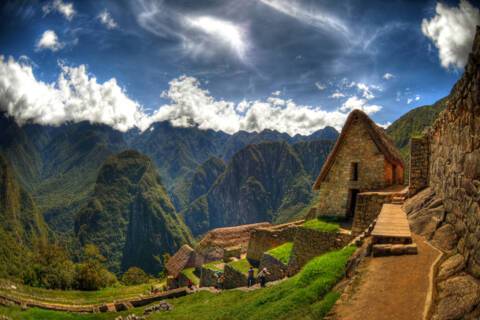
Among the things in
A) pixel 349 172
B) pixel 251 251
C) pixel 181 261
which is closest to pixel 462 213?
pixel 349 172

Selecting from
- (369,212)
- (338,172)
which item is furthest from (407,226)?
(338,172)

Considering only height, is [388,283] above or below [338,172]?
below

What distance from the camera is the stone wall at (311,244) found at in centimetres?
1316

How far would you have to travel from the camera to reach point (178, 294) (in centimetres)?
2230

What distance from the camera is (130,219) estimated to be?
16525 centimetres

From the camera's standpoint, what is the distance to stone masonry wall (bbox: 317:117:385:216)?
1537cm

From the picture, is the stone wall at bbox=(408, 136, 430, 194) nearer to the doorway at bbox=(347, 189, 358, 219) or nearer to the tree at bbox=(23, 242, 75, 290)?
the doorway at bbox=(347, 189, 358, 219)

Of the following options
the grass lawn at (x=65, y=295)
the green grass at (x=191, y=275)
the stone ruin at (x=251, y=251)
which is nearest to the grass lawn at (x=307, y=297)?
the stone ruin at (x=251, y=251)

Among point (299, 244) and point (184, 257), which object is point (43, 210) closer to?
point (184, 257)

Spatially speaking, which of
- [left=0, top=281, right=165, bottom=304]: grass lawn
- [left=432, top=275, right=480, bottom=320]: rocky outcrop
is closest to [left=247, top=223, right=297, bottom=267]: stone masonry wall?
[left=0, top=281, right=165, bottom=304]: grass lawn

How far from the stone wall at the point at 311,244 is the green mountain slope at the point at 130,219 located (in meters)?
119

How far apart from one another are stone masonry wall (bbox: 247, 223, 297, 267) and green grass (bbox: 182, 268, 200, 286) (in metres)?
6.59

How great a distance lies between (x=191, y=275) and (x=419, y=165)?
2193 cm

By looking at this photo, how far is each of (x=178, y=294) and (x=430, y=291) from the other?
66.8ft
